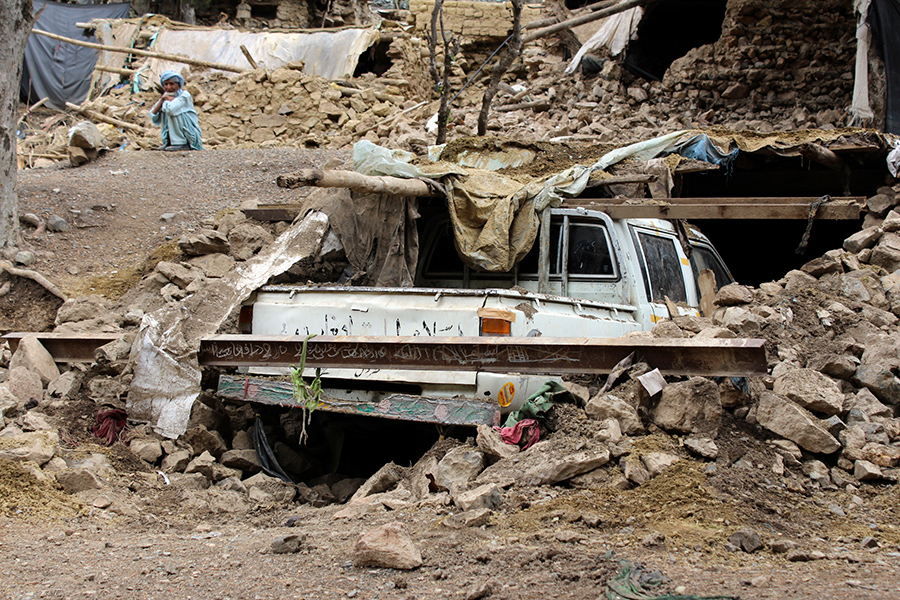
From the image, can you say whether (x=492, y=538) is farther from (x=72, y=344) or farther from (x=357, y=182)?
(x=72, y=344)

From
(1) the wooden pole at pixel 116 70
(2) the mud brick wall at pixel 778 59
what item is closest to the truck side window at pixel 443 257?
(2) the mud brick wall at pixel 778 59

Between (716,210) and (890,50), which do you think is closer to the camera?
(716,210)

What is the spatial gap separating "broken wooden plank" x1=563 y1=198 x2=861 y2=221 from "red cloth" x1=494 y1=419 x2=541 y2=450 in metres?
2.17

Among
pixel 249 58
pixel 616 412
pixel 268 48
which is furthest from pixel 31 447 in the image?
pixel 268 48

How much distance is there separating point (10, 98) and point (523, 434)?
6839 mm

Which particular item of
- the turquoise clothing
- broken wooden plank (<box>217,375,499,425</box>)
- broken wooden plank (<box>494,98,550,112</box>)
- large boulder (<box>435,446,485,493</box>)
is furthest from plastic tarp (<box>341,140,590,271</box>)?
broken wooden plank (<box>494,98,550,112</box>)

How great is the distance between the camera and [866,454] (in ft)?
12.1

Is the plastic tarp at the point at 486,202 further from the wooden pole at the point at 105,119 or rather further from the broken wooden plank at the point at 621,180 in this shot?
the wooden pole at the point at 105,119

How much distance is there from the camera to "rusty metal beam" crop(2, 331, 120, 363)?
205 inches

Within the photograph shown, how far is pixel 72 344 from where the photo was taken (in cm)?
526

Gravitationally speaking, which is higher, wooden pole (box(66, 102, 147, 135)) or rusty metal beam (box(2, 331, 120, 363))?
wooden pole (box(66, 102, 147, 135))

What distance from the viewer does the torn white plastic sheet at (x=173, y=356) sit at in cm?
468

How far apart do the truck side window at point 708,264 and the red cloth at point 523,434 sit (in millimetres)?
3090

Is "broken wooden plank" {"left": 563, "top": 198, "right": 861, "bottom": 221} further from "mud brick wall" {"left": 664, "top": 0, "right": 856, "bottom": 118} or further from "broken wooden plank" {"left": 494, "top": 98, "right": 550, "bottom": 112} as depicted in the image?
"broken wooden plank" {"left": 494, "top": 98, "right": 550, "bottom": 112}
